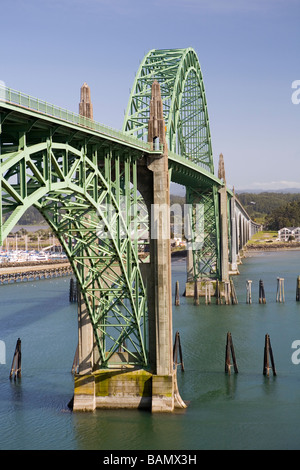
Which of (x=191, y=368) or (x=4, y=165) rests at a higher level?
(x=4, y=165)

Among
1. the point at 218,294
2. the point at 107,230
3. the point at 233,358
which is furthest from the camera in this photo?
the point at 218,294

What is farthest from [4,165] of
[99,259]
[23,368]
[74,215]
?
[23,368]

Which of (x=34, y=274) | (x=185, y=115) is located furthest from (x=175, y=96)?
(x=34, y=274)

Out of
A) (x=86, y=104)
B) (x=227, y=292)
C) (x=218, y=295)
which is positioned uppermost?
(x=86, y=104)

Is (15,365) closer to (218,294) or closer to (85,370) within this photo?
(85,370)

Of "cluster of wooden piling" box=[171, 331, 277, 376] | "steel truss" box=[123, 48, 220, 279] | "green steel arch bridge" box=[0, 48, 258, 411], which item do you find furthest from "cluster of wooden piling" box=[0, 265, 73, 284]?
"green steel arch bridge" box=[0, 48, 258, 411]
